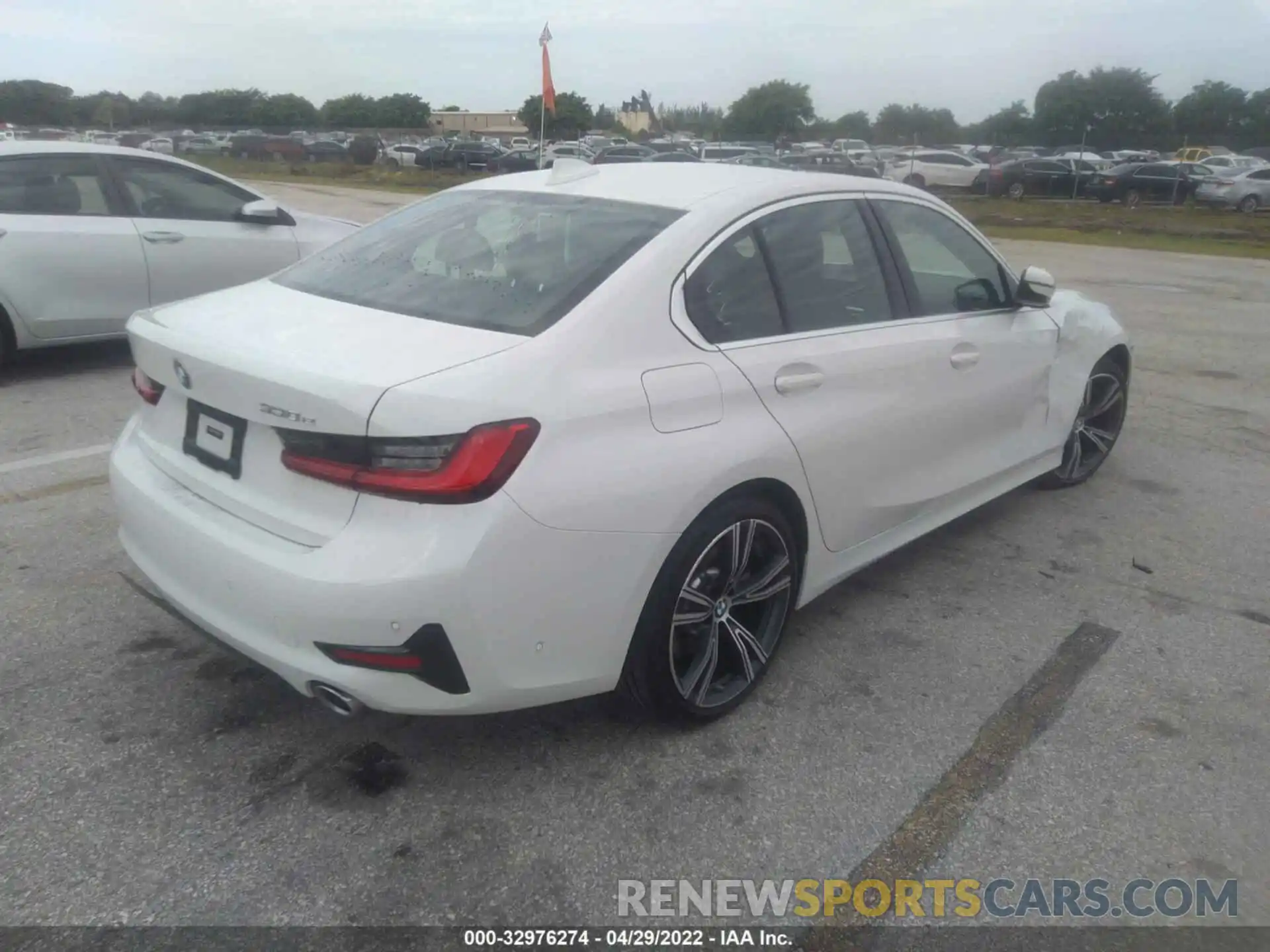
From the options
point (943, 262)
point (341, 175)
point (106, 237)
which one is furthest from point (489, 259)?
point (341, 175)

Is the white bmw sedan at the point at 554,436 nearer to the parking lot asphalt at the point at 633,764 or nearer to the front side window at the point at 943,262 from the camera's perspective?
the front side window at the point at 943,262

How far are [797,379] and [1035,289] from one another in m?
1.74

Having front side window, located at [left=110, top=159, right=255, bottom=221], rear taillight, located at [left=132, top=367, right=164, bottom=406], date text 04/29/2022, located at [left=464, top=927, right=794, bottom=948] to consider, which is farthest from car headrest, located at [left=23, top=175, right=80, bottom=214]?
date text 04/29/2022, located at [left=464, top=927, right=794, bottom=948]

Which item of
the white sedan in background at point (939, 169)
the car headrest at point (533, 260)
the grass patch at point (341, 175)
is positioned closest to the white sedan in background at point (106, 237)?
the car headrest at point (533, 260)

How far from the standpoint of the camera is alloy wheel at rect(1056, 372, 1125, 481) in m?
5.24

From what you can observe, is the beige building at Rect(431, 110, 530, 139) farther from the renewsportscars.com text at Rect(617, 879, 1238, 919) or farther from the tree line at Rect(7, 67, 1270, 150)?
the renewsportscars.com text at Rect(617, 879, 1238, 919)

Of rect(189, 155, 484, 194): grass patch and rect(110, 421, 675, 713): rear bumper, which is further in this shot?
rect(189, 155, 484, 194): grass patch

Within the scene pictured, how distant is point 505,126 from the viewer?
91375 mm

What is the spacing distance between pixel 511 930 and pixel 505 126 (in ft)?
312

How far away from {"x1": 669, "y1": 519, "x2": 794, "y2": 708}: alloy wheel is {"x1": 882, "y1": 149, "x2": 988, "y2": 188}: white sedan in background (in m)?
32.2

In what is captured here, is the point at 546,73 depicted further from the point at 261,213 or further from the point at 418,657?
the point at 418,657

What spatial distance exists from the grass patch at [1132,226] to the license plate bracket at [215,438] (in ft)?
66.9

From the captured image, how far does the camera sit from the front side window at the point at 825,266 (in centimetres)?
334

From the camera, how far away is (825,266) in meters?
3.52
